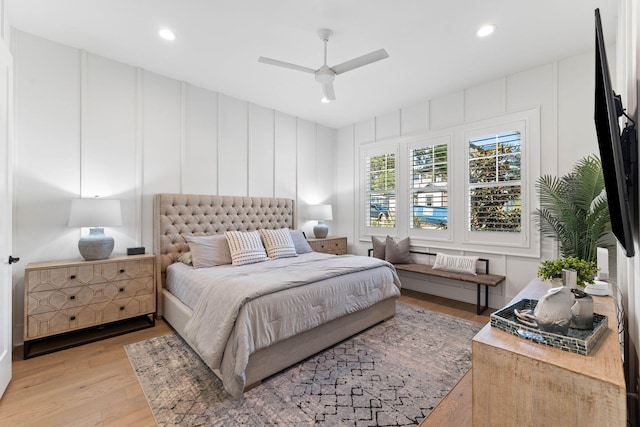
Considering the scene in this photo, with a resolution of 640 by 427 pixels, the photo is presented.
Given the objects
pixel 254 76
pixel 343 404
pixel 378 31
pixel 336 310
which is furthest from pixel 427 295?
pixel 254 76

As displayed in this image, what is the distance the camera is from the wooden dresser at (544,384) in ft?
3.12

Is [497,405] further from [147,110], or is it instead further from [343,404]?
[147,110]

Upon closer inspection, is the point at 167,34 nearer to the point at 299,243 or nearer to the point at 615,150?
the point at 299,243

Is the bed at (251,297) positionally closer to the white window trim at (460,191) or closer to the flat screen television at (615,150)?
the white window trim at (460,191)

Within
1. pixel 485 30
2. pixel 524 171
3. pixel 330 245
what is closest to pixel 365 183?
pixel 330 245

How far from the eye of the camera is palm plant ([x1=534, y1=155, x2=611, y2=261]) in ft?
8.77

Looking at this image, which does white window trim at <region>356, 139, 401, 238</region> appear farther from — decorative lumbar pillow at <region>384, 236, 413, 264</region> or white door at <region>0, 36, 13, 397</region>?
white door at <region>0, 36, 13, 397</region>

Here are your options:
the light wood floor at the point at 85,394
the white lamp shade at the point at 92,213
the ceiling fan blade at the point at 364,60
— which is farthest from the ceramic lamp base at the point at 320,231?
the light wood floor at the point at 85,394

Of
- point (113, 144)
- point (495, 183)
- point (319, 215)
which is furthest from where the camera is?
point (319, 215)

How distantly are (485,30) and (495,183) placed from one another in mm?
1850

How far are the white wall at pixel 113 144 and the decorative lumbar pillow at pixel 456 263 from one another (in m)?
2.81

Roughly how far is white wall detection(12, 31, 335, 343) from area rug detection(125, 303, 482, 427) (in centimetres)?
153

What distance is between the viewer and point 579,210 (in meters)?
2.82

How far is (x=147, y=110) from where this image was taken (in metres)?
3.52
